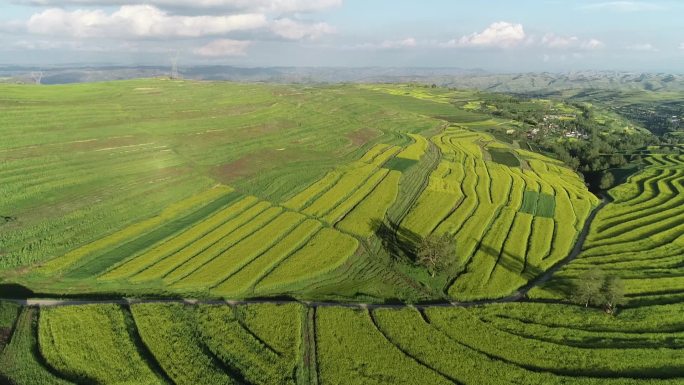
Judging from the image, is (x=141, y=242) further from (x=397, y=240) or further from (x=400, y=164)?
(x=400, y=164)

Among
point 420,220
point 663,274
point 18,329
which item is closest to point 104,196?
point 18,329

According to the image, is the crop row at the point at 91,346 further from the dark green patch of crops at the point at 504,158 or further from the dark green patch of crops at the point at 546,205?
the dark green patch of crops at the point at 504,158

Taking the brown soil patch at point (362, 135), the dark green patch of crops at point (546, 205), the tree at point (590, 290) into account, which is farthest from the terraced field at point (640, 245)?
the brown soil patch at point (362, 135)

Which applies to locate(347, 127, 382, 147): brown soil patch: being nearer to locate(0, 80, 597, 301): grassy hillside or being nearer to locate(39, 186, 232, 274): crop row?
locate(0, 80, 597, 301): grassy hillside

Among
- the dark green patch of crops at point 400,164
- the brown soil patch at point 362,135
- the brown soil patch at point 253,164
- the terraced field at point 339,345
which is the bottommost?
the terraced field at point 339,345

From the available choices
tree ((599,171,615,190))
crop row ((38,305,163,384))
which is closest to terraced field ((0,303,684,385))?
crop row ((38,305,163,384))

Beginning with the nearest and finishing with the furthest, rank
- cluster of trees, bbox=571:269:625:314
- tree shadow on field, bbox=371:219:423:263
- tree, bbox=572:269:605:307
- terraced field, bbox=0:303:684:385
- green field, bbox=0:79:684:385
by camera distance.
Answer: terraced field, bbox=0:303:684:385
green field, bbox=0:79:684:385
cluster of trees, bbox=571:269:625:314
tree, bbox=572:269:605:307
tree shadow on field, bbox=371:219:423:263

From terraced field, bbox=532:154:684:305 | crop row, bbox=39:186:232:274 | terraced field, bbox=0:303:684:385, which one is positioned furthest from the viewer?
terraced field, bbox=532:154:684:305
